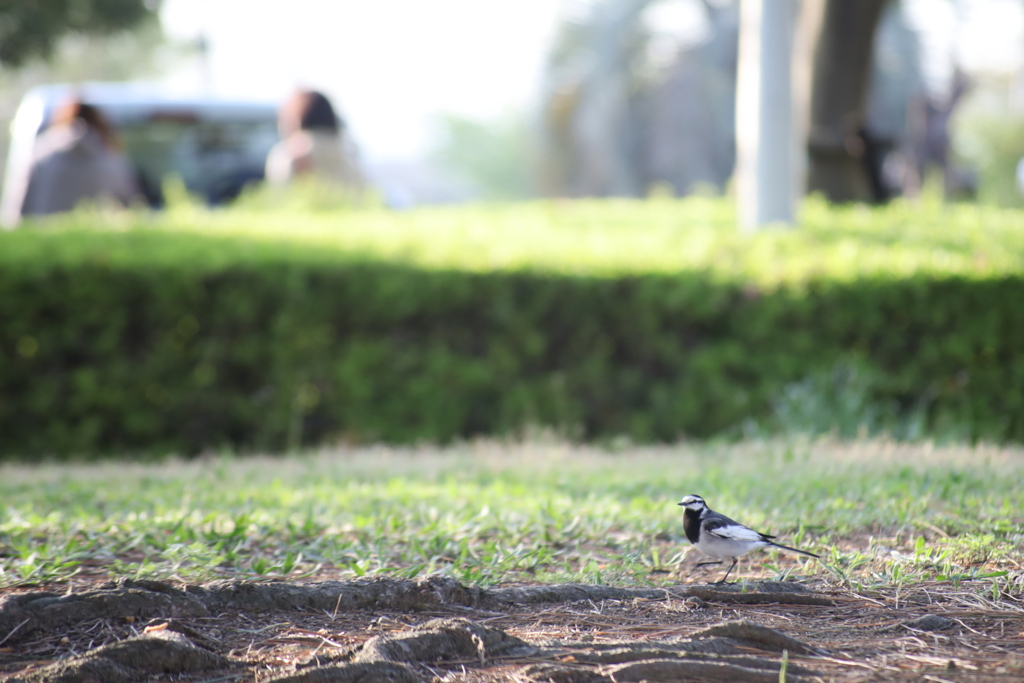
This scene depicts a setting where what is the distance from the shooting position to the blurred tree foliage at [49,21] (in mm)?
9305

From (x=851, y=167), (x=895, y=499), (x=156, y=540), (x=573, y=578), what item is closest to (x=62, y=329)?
(x=156, y=540)

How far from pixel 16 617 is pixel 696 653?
195 cm

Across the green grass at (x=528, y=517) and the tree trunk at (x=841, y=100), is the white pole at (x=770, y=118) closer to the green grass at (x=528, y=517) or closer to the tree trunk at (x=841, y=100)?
the tree trunk at (x=841, y=100)

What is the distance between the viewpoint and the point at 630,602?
9.91ft

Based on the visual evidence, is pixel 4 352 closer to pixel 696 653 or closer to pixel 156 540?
pixel 156 540

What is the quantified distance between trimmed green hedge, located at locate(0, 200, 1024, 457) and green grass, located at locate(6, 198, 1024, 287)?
73 millimetres

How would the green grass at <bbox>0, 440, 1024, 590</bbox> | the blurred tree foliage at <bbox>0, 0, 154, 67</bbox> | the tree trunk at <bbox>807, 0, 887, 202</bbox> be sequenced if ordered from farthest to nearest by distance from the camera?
the tree trunk at <bbox>807, 0, 887, 202</bbox> < the blurred tree foliage at <bbox>0, 0, 154, 67</bbox> < the green grass at <bbox>0, 440, 1024, 590</bbox>

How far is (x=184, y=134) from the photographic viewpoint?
11.2 meters

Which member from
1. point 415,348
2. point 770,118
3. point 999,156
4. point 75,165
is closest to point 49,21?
point 75,165

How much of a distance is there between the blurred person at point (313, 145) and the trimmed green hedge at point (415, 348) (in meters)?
2.83

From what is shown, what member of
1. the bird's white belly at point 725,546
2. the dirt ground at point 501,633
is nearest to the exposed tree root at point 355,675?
the dirt ground at point 501,633

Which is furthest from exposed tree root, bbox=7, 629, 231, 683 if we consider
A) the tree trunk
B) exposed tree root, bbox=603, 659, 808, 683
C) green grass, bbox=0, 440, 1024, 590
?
the tree trunk

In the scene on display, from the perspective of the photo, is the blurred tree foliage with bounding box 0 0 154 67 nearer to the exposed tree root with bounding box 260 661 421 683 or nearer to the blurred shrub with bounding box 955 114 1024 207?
the exposed tree root with bounding box 260 661 421 683

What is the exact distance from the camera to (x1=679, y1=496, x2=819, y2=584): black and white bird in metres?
3.05
